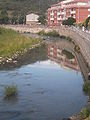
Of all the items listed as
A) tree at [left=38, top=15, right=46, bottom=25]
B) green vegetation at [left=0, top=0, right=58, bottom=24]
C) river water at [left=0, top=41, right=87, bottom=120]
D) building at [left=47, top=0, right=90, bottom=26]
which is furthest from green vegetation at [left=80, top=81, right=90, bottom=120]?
green vegetation at [left=0, top=0, right=58, bottom=24]

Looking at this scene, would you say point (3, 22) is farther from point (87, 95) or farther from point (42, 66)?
point (87, 95)

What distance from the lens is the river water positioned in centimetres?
1474

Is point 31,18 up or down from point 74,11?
down

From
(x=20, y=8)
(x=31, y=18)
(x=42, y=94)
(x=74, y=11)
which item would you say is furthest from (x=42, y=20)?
(x=42, y=94)

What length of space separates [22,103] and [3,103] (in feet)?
2.69

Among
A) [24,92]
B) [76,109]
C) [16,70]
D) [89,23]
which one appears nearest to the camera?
[76,109]

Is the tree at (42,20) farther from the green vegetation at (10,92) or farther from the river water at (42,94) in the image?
the green vegetation at (10,92)

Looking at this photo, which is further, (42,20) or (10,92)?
(42,20)

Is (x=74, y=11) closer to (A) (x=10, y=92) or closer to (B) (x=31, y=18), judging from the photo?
(B) (x=31, y=18)

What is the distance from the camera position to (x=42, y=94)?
18031 millimetres

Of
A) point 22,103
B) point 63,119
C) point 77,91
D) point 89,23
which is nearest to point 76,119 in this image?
point 63,119

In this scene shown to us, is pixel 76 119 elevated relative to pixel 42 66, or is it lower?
elevated

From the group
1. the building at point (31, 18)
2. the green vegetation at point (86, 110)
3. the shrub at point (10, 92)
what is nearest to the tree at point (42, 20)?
Result: the building at point (31, 18)

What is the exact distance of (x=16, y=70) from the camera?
25969 mm
